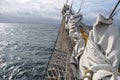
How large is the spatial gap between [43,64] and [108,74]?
7.15 meters

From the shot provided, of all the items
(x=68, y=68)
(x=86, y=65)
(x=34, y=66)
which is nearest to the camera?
(x=86, y=65)

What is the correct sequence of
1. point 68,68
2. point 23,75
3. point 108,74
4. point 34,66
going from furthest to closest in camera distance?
point 34,66 → point 23,75 → point 68,68 → point 108,74

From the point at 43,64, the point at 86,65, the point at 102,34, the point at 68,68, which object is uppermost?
the point at 102,34

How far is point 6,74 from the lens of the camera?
7.28m

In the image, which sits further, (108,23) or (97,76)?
(108,23)

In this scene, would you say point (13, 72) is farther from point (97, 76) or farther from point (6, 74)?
point (97, 76)

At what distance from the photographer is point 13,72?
7414 mm

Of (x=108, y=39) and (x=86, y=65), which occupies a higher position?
(x=108, y=39)

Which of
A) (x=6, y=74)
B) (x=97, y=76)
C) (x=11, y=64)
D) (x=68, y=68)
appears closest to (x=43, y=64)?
(x=11, y=64)

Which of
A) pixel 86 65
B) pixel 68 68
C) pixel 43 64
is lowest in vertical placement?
pixel 43 64

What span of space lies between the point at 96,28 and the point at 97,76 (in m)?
1.33

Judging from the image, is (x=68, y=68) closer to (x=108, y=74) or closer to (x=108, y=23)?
(x=108, y=23)

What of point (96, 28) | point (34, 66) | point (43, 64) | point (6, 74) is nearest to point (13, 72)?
point (6, 74)

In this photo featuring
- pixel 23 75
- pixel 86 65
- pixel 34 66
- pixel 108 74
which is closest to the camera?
pixel 108 74
